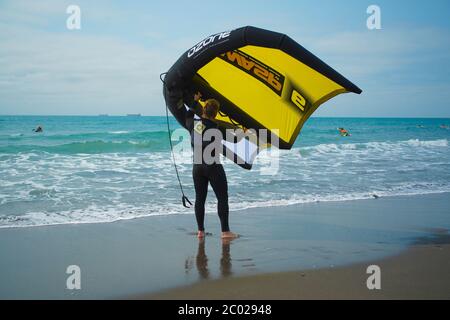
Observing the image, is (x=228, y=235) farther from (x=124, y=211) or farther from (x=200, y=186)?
(x=124, y=211)

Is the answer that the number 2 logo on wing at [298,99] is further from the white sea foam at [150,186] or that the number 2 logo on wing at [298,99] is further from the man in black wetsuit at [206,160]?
the white sea foam at [150,186]

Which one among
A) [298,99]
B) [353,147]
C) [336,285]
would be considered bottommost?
[336,285]

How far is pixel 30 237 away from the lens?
5531 millimetres

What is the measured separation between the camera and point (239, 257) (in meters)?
4.75

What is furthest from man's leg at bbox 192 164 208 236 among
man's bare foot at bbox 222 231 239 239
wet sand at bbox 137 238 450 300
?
wet sand at bbox 137 238 450 300

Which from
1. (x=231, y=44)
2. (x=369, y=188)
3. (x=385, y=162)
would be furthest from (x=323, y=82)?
(x=385, y=162)

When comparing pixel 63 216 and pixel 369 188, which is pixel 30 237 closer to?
pixel 63 216

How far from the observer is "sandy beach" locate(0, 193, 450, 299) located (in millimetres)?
3799

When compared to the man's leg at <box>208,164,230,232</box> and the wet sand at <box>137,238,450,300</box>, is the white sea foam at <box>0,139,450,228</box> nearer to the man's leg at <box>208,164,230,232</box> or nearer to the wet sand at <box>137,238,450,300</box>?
the man's leg at <box>208,164,230,232</box>

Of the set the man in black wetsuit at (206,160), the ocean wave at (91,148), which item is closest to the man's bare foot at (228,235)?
the man in black wetsuit at (206,160)

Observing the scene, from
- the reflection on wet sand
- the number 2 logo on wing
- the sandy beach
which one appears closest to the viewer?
the sandy beach

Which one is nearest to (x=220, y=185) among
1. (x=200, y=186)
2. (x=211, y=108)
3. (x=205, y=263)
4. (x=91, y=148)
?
(x=200, y=186)

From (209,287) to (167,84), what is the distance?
2.37m
